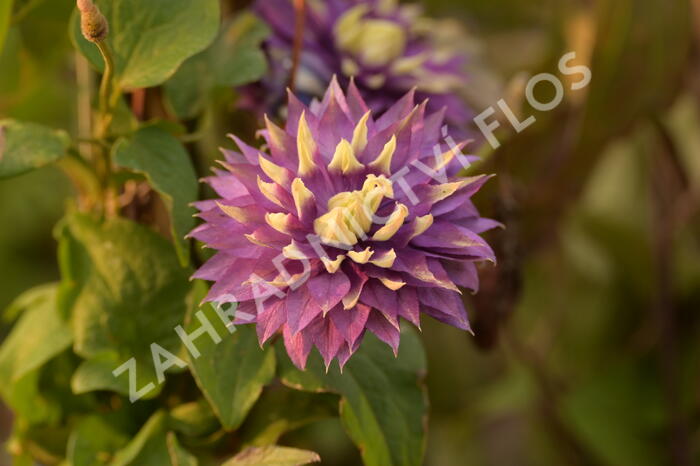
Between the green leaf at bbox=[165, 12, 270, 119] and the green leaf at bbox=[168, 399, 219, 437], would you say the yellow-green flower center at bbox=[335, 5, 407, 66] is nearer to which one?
the green leaf at bbox=[165, 12, 270, 119]

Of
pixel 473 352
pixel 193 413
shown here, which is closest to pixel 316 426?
pixel 473 352

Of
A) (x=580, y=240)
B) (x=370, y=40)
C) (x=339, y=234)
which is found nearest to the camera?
(x=339, y=234)

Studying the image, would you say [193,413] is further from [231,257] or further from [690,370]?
[690,370]

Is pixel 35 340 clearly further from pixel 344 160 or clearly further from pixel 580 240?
pixel 580 240

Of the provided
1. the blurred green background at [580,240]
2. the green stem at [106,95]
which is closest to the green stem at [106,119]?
the green stem at [106,95]

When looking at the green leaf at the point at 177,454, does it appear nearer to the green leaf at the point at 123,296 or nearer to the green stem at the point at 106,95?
the green leaf at the point at 123,296

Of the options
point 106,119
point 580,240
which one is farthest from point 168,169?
point 580,240
